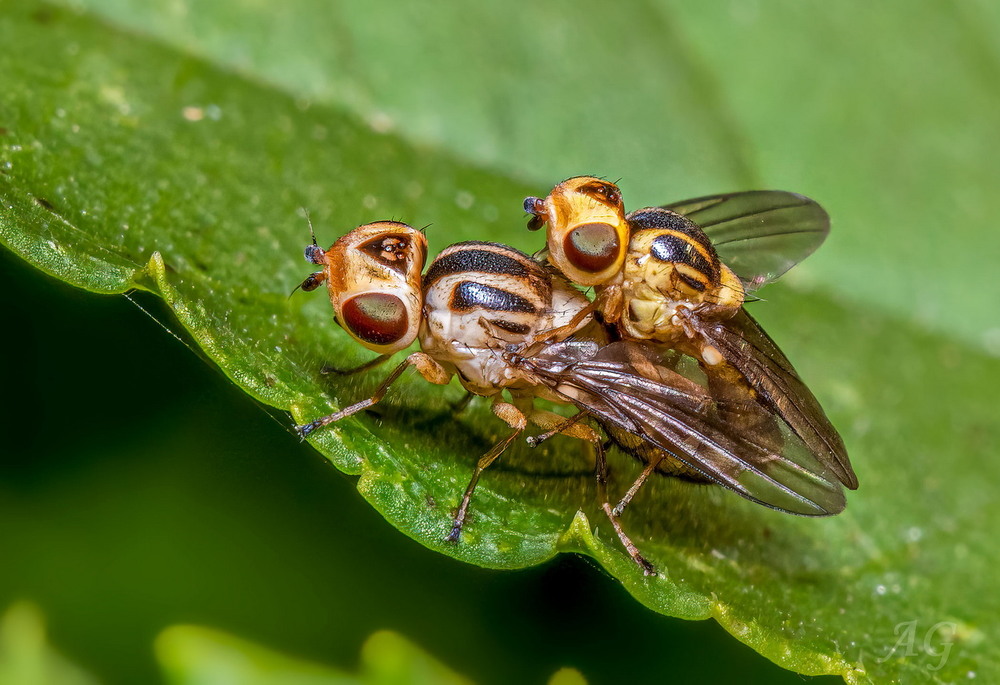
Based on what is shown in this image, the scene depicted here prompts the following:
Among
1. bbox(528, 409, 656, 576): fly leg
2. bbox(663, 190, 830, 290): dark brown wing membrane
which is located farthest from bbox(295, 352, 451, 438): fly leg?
bbox(663, 190, 830, 290): dark brown wing membrane

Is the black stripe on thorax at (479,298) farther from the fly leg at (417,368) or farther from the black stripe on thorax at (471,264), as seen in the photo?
the fly leg at (417,368)

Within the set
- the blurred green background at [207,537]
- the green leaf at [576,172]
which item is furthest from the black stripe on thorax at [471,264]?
the blurred green background at [207,537]

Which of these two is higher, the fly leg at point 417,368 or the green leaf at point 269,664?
the fly leg at point 417,368

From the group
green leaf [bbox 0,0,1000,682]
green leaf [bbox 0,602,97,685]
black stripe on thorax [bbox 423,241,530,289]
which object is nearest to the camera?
green leaf [bbox 0,602,97,685]

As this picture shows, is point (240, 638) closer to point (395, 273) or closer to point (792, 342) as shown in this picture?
point (395, 273)

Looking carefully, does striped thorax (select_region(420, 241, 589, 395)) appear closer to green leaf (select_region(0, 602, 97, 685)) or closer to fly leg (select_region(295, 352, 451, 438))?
fly leg (select_region(295, 352, 451, 438))
